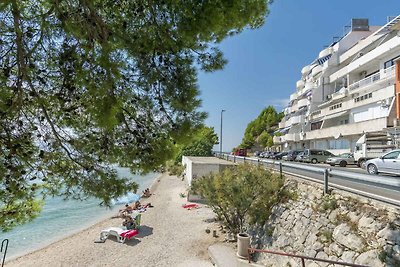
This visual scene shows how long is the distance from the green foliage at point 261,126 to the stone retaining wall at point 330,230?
68.5m

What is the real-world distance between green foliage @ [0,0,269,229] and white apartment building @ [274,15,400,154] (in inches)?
1073

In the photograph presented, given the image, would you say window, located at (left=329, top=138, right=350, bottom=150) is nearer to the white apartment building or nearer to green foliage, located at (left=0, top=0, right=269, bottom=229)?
the white apartment building

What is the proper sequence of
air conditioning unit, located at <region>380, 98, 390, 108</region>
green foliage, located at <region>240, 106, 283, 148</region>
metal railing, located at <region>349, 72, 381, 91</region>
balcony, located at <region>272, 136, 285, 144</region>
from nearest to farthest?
air conditioning unit, located at <region>380, 98, 390, 108</region> → metal railing, located at <region>349, 72, 381, 91</region> → balcony, located at <region>272, 136, 285, 144</region> → green foliage, located at <region>240, 106, 283, 148</region>

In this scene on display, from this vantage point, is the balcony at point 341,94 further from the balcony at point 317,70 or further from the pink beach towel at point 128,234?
the pink beach towel at point 128,234

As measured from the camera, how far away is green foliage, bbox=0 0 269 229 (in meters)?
3.77

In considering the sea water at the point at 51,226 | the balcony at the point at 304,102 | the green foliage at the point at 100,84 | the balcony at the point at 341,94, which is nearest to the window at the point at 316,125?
the balcony at the point at 341,94

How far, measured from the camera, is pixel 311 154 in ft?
104

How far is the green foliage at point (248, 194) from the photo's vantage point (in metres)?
12.3

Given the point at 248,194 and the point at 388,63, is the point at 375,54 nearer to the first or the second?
the point at 388,63

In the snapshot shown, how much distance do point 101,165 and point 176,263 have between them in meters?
9.46

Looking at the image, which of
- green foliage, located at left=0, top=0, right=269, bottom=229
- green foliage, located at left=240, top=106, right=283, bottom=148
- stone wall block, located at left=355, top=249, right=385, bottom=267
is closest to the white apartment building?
green foliage, located at left=240, top=106, right=283, bottom=148

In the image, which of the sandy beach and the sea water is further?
the sea water

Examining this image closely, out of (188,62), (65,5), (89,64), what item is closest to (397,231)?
(188,62)

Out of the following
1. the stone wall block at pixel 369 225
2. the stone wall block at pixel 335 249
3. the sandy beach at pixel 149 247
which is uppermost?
the stone wall block at pixel 369 225
